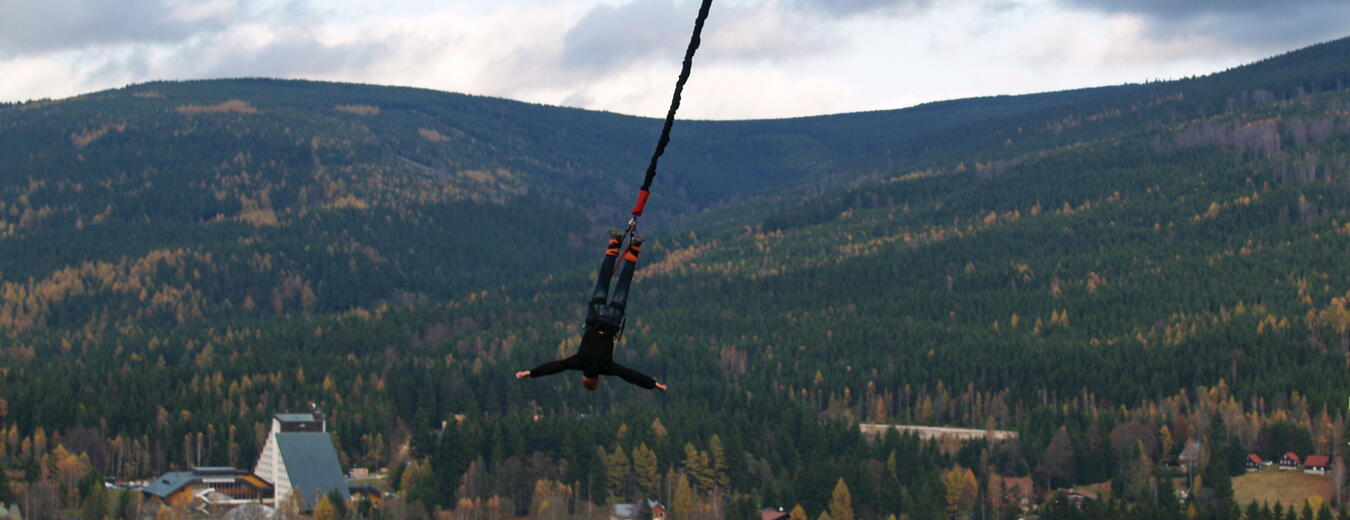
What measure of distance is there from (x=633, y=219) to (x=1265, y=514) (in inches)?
6000

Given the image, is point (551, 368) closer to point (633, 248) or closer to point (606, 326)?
point (606, 326)

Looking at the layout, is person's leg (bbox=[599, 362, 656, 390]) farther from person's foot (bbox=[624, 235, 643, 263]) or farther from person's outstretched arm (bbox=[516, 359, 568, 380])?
person's foot (bbox=[624, 235, 643, 263])

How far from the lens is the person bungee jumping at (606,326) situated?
55.4 meters

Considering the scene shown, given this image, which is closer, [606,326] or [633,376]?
[633,376]

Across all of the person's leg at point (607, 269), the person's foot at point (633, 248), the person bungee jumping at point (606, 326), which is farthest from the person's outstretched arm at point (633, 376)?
the person's foot at point (633, 248)

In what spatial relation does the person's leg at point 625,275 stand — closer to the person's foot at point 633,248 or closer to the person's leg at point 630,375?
the person's foot at point 633,248

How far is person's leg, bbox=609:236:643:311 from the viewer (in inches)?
2159

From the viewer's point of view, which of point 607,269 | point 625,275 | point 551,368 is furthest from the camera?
point 551,368

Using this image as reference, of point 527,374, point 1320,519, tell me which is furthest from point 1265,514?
point 527,374

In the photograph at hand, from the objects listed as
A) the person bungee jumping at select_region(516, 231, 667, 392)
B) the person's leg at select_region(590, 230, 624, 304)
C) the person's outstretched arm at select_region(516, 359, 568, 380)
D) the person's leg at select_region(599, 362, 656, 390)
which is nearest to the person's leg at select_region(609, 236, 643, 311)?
the person bungee jumping at select_region(516, 231, 667, 392)

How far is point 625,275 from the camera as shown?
54656mm

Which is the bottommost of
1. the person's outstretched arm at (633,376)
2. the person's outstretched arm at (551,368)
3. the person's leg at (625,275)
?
the person's outstretched arm at (633,376)

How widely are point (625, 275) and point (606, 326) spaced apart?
2009mm

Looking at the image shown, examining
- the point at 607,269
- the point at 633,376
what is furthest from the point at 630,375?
the point at 607,269
